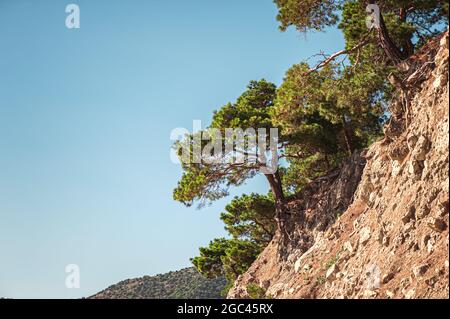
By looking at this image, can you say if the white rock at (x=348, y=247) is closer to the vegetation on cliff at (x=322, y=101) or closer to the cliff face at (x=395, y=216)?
the cliff face at (x=395, y=216)

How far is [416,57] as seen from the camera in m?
15.9

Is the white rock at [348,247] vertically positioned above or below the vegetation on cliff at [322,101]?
below

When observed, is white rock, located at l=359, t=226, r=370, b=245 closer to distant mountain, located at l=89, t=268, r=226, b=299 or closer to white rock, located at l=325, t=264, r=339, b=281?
white rock, located at l=325, t=264, r=339, b=281

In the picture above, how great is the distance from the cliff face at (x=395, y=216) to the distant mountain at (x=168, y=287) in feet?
87.3

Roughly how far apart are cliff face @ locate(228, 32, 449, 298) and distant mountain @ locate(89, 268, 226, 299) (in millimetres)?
26612

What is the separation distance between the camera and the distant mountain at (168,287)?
47.2m

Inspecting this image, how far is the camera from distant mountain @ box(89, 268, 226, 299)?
4719cm

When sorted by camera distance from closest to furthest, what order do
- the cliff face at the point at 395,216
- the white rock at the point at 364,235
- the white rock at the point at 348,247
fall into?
the cliff face at the point at 395,216 < the white rock at the point at 364,235 < the white rock at the point at 348,247

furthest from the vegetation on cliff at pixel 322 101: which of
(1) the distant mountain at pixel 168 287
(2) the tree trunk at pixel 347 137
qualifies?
(1) the distant mountain at pixel 168 287

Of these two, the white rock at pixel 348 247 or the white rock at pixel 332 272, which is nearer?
the white rock at pixel 332 272

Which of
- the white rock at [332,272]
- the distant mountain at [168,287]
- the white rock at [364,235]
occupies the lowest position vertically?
the distant mountain at [168,287]
